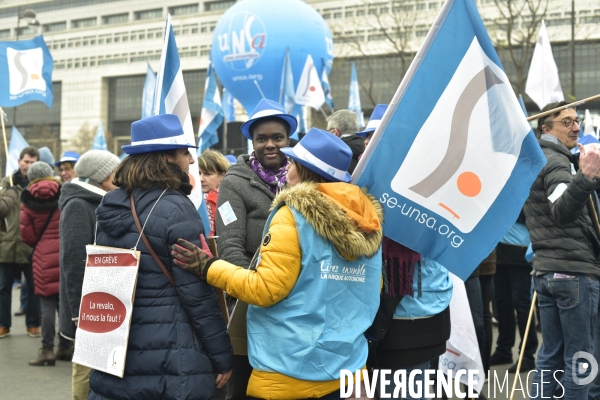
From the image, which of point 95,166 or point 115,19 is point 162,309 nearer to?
point 95,166

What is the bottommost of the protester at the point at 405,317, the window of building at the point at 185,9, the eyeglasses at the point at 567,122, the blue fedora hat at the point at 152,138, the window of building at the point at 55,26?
the protester at the point at 405,317

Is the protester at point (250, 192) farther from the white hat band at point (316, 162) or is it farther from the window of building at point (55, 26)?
the window of building at point (55, 26)

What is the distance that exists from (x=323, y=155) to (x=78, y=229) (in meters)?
2.46

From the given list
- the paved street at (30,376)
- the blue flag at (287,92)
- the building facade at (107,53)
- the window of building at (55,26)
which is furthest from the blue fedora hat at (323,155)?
the window of building at (55,26)

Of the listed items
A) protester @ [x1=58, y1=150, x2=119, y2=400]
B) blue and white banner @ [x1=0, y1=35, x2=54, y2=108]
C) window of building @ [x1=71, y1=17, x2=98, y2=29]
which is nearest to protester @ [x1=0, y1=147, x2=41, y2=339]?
blue and white banner @ [x1=0, y1=35, x2=54, y2=108]

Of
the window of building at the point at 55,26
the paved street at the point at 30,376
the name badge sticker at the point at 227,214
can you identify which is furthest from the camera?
the window of building at the point at 55,26

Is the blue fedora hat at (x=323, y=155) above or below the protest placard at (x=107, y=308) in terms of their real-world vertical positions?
above

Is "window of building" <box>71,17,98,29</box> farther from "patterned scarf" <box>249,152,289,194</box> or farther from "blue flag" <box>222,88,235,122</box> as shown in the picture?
"patterned scarf" <box>249,152,289,194</box>

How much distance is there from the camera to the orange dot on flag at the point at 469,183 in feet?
11.2

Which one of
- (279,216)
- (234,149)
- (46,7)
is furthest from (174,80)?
(46,7)

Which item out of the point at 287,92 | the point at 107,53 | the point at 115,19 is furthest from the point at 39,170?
the point at 115,19

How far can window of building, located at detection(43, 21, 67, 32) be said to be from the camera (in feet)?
241

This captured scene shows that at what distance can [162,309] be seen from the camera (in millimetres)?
3020

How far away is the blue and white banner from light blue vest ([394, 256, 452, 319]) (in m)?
7.54
